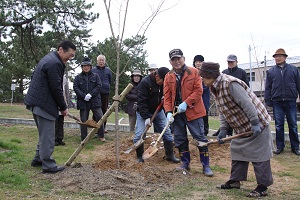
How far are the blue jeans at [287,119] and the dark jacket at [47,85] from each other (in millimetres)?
4214

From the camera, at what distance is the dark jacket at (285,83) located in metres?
6.61

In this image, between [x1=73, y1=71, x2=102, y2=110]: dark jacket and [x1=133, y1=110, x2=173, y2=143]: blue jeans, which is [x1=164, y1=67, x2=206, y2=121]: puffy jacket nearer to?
[x1=133, y1=110, x2=173, y2=143]: blue jeans

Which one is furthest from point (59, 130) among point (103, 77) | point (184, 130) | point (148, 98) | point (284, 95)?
point (284, 95)

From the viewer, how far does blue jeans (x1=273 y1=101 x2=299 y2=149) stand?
21.8 feet

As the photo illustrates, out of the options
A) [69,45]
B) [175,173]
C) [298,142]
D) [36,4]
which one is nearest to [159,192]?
[175,173]

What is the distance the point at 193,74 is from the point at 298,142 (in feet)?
9.99

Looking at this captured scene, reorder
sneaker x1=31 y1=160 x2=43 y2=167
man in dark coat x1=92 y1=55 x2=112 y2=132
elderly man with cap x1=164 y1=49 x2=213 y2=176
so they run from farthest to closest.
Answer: man in dark coat x1=92 y1=55 x2=112 y2=132 → sneaker x1=31 y1=160 x2=43 y2=167 → elderly man with cap x1=164 y1=49 x2=213 y2=176

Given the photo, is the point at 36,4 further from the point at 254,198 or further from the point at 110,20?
the point at 254,198

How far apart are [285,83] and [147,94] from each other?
111 inches

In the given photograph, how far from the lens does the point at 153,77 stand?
574 cm

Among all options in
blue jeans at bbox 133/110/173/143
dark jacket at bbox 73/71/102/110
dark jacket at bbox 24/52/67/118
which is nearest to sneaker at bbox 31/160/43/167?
dark jacket at bbox 24/52/67/118

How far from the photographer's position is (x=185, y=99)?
5.24 meters

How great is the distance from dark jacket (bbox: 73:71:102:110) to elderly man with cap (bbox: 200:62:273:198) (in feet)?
12.2

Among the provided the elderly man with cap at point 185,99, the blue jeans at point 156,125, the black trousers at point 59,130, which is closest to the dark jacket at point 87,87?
the black trousers at point 59,130
